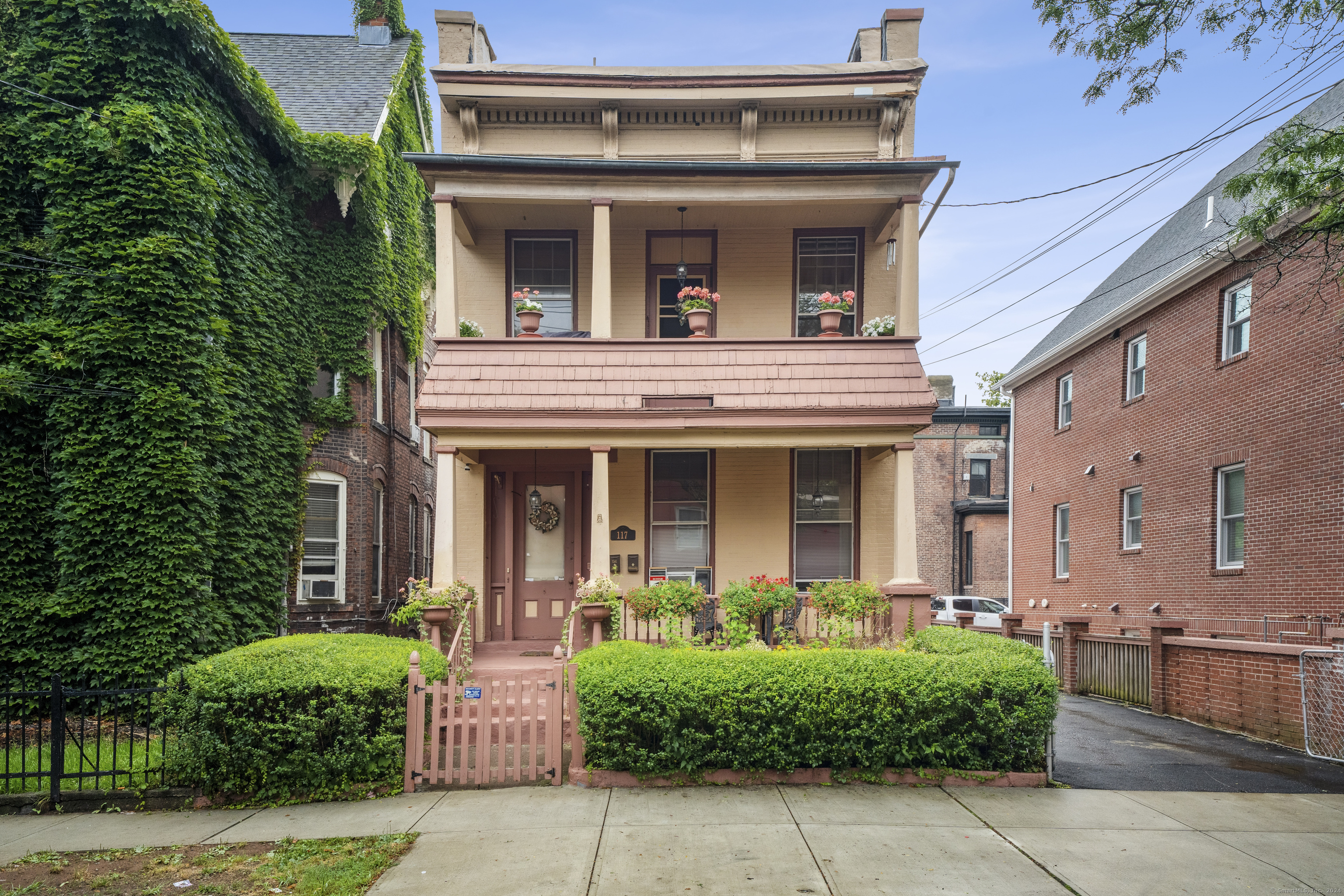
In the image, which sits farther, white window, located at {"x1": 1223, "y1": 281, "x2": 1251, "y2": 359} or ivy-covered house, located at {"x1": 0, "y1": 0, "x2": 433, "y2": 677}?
white window, located at {"x1": 1223, "y1": 281, "x2": 1251, "y2": 359}

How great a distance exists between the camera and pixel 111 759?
27.6ft

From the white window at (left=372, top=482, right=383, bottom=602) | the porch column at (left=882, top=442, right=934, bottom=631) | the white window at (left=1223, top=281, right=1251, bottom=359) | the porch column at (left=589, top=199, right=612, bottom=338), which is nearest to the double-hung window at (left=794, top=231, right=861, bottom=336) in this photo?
the porch column at (left=882, top=442, right=934, bottom=631)

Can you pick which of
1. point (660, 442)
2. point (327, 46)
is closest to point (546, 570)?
point (660, 442)

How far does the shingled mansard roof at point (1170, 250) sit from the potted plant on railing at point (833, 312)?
5.66 metres

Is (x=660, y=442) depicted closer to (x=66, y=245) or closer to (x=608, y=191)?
(x=608, y=191)

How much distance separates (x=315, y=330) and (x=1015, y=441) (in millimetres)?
18470

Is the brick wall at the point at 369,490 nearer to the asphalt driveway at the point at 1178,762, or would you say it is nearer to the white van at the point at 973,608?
the asphalt driveway at the point at 1178,762

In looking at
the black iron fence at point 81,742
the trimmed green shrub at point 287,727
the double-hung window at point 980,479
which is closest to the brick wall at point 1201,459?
the double-hung window at point 980,479

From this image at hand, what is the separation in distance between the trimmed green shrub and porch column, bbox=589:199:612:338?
583 cm

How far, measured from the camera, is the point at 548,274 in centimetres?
1334

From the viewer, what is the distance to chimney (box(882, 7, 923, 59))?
41.1 ft

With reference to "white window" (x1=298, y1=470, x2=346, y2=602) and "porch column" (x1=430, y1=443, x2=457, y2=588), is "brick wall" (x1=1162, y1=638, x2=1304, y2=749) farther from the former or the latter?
"white window" (x1=298, y1=470, x2=346, y2=602)

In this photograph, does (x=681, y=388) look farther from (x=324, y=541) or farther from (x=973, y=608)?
(x=973, y=608)

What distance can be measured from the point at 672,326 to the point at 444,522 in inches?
188
